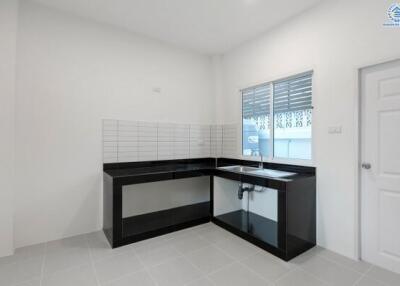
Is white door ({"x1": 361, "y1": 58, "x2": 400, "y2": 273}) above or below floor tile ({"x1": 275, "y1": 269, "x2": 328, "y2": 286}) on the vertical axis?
above

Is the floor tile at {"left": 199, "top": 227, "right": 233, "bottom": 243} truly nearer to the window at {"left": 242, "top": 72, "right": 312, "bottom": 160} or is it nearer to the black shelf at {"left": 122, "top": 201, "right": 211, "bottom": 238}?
the black shelf at {"left": 122, "top": 201, "right": 211, "bottom": 238}

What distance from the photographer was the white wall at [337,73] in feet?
6.44

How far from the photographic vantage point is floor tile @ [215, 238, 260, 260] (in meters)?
2.18

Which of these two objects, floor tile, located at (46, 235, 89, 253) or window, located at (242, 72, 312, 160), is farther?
window, located at (242, 72, 312, 160)

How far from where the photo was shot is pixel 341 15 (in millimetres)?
2156

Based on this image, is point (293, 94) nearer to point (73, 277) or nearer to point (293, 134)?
point (293, 134)

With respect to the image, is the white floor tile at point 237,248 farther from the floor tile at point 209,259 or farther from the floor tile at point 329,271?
the floor tile at point 329,271

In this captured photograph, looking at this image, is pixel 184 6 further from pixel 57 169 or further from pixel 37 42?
pixel 57 169

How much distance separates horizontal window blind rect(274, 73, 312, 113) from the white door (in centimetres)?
56

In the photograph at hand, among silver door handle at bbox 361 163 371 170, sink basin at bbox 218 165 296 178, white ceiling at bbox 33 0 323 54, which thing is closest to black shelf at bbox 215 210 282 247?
sink basin at bbox 218 165 296 178

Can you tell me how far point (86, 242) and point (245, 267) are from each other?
1813mm

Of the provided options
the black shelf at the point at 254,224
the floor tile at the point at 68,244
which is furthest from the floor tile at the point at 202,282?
the floor tile at the point at 68,244

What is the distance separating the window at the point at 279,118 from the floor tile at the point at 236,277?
1472 mm

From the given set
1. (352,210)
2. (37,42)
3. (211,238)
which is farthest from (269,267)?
(37,42)
